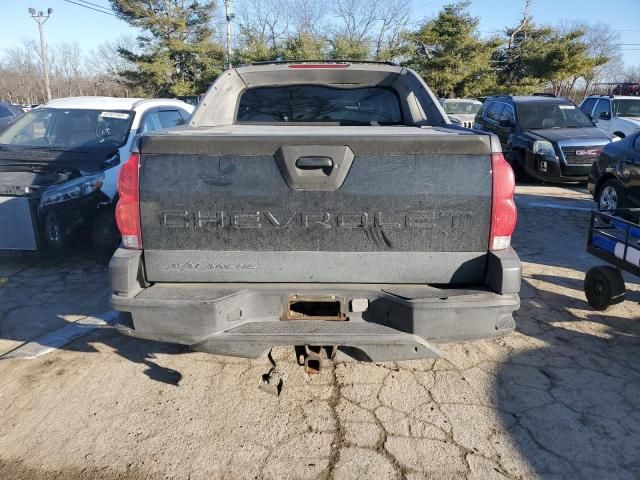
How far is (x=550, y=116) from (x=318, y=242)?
1054cm

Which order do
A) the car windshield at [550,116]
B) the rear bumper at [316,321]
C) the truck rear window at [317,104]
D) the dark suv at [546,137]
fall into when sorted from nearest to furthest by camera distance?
1. the rear bumper at [316,321]
2. the truck rear window at [317,104]
3. the dark suv at [546,137]
4. the car windshield at [550,116]

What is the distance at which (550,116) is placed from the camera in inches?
449

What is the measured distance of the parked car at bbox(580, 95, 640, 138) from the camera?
42.5 ft

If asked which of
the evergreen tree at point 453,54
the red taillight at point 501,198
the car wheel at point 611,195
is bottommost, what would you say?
the car wheel at point 611,195

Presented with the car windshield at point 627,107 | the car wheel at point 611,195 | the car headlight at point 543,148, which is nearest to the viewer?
the car wheel at point 611,195

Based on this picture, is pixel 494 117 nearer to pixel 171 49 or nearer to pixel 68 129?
pixel 68 129

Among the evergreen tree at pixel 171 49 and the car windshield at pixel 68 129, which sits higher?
the evergreen tree at pixel 171 49

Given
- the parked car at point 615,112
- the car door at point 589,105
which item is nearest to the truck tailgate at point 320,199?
the parked car at point 615,112

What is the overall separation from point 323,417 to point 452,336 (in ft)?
3.20

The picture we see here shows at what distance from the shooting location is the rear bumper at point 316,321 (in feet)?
8.42

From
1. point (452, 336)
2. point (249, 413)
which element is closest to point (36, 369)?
point (249, 413)

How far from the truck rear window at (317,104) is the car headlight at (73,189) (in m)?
2.09

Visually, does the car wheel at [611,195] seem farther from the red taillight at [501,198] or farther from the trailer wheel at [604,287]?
the red taillight at [501,198]

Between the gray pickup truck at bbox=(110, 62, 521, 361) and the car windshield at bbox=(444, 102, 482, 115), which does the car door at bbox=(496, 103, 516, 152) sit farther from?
the gray pickup truck at bbox=(110, 62, 521, 361)
